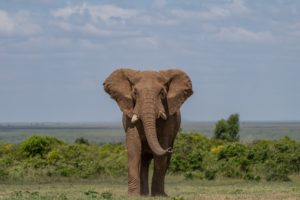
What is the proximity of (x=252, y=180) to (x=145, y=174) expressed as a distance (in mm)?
12106

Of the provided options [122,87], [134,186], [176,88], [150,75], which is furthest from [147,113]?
[134,186]

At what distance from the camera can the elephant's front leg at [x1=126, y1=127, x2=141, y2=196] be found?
889 inches

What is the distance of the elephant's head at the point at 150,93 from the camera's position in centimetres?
2188

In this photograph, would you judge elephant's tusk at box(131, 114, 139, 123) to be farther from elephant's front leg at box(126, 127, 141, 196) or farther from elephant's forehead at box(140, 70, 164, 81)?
elephant's forehead at box(140, 70, 164, 81)

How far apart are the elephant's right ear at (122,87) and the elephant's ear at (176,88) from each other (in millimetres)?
863

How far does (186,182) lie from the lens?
34.4m

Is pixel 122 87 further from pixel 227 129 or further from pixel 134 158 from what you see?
pixel 227 129

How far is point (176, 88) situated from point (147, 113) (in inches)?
74.5

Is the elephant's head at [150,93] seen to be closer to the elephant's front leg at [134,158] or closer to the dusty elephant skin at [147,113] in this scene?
the dusty elephant skin at [147,113]

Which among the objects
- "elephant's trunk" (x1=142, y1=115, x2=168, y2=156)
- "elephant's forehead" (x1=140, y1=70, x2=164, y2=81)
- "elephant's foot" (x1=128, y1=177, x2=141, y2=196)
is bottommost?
"elephant's foot" (x1=128, y1=177, x2=141, y2=196)

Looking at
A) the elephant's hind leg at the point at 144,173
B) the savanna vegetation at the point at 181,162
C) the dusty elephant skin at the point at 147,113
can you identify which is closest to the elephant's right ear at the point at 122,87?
the dusty elephant skin at the point at 147,113

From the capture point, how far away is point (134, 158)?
22656 mm

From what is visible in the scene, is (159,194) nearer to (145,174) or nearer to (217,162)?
(145,174)

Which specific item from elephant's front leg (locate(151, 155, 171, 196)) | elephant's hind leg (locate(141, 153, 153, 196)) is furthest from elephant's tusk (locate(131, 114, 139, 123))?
elephant's hind leg (locate(141, 153, 153, 196))
